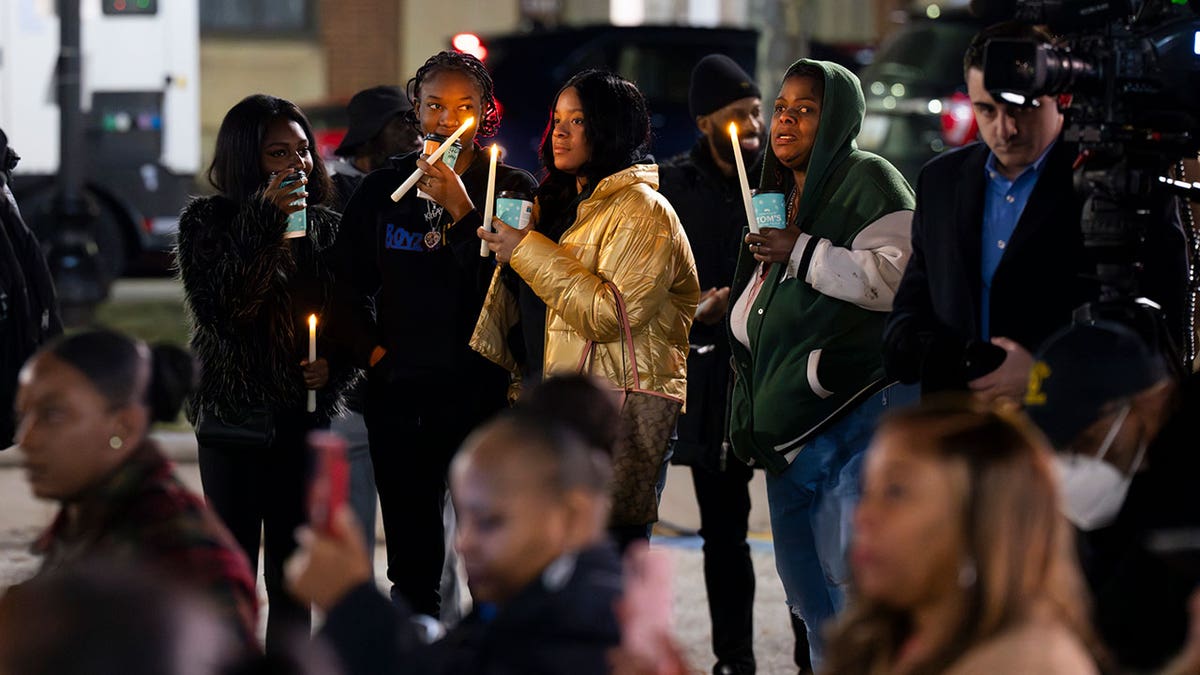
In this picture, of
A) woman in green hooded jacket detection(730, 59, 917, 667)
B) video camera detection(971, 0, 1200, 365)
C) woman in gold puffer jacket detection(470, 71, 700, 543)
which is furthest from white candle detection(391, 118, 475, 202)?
video camera detection(971, 0, 1200, 365)

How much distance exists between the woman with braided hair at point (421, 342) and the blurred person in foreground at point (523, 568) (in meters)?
2.22

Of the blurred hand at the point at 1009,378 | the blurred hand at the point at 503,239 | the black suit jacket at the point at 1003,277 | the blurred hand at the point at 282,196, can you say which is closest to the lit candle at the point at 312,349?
the blurred hand at the point at 282,196

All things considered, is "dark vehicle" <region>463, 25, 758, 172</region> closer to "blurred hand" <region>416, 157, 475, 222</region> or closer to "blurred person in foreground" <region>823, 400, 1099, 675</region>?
"blurred hand" <region>416, 157, 475, 222</region>

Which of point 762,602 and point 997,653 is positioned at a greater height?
point 997,653

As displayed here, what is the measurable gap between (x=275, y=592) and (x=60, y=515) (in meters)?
1.90

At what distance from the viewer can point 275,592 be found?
17.4 ft

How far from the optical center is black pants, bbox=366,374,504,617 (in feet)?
17.6

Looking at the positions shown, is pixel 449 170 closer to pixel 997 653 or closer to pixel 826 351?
pixel 826 351

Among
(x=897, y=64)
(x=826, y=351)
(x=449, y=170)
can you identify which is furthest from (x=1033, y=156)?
(x=897, y=64)

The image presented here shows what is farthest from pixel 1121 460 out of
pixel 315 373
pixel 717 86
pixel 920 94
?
pixel 920 94

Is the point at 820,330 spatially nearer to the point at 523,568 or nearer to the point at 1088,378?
the point at 1088,378

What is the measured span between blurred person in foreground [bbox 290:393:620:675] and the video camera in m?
1.35

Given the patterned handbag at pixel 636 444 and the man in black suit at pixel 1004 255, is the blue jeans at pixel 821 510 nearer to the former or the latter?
the patterned handbag at pixel 636 444

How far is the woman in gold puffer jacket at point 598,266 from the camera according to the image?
16.3ft
